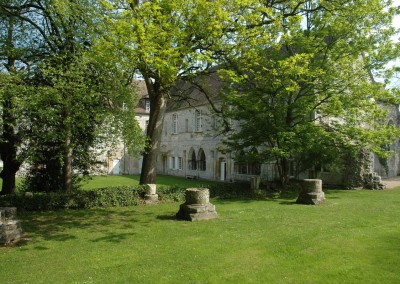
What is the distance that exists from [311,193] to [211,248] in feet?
26.4

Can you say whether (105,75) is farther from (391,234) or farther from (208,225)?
(391,234)

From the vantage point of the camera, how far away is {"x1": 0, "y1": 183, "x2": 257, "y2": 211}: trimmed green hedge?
13.1 metres

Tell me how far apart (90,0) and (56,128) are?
5.07 meters

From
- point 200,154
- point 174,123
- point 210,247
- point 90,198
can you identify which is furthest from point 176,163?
point 210,247

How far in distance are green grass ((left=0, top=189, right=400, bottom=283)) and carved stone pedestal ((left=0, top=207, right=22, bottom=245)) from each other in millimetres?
400

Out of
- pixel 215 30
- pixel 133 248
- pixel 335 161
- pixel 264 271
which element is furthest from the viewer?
pixel 335 161

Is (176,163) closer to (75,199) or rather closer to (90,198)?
(90,198)

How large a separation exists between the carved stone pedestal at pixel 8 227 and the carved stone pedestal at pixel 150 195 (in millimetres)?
6590

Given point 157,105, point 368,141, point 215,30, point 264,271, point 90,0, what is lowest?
point 264,271

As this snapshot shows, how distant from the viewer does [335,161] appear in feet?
62.3

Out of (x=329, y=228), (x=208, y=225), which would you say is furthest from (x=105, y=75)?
(x=329, y=228)

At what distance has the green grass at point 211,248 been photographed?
247 inches

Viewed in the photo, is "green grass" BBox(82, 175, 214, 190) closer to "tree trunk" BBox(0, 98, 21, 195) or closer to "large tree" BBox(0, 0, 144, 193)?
"tree trunk" BBox(0, 98, 21, 195)

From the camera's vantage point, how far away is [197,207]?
11.4m
